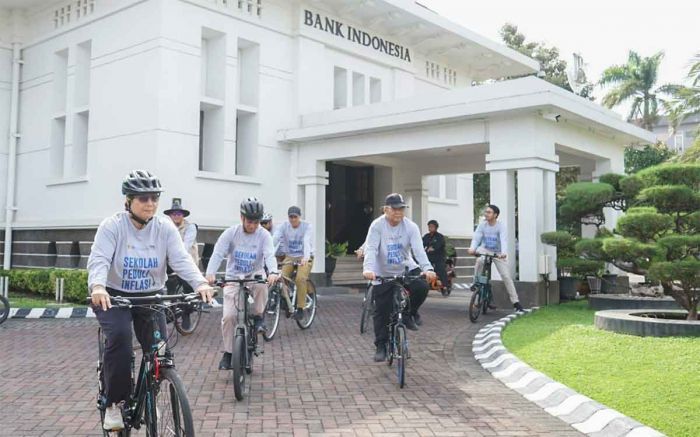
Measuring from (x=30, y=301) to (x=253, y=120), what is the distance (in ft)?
20.9

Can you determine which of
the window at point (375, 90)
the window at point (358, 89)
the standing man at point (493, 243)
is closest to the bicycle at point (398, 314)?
the standing man at point (493, 243)

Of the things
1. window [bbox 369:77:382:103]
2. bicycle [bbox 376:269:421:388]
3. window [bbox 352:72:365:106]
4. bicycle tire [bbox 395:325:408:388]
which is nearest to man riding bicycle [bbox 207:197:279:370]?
bicycle [bbox 376:269:421:388]

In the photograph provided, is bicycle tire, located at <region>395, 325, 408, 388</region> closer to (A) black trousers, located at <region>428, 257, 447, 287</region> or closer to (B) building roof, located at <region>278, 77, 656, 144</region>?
(B) building roof, located at <region>278, 77, 656, 144</region>

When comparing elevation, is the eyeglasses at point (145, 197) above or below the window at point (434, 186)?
below

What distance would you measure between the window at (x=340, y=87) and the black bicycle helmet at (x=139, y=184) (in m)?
14.2

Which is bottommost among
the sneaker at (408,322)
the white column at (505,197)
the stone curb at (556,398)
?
the stone curb at (556,398)

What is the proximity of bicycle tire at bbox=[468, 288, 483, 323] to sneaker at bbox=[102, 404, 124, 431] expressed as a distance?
292 inches

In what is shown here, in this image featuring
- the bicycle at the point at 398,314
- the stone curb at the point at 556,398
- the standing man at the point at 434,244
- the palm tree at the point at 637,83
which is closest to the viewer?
the stone curb at the point at 556,398

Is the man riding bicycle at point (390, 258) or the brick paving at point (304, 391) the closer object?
the brick paving at point (304, 391)

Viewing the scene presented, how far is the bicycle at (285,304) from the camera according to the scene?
9219mm

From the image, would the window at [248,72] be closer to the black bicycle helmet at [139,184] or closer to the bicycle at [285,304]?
the bicycle at [285,304]

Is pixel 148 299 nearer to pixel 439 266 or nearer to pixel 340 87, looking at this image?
pixel 439 266

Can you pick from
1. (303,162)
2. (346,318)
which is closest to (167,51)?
(303,162)

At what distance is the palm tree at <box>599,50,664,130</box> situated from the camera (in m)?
35.2
